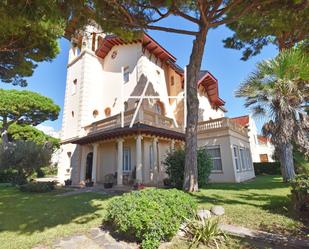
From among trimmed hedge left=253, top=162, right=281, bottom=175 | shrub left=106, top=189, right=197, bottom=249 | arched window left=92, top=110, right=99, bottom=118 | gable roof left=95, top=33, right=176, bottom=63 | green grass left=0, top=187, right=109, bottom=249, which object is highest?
gable roof left=95, top=33, right=176, bottom=63

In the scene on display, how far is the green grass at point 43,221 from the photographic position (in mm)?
4812

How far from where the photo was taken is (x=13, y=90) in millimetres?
25125

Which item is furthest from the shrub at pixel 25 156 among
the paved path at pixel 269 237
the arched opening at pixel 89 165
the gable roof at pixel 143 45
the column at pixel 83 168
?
the paved path at pixel 269 237

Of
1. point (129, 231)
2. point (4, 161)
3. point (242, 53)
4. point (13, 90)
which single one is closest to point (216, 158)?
point (242, 53)

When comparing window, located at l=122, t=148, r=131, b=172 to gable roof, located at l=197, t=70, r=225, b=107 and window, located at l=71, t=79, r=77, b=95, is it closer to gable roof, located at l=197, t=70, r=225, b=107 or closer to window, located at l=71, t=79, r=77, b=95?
window, located at l=71, t=79, r=77, b=95

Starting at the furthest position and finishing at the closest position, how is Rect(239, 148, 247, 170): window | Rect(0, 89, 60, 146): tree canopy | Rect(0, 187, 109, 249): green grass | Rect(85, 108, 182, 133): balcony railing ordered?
1. Rect(0, 89, 60, 146): tree canopy
2. Rect(239, 148, 247, 170): window
3. Rect(85, 108, 182, 133): balcony railing
4. Rect(0, 187, 109, 249): green grass

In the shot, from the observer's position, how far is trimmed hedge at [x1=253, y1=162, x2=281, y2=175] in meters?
24.8

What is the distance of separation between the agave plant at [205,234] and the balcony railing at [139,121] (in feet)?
31.0

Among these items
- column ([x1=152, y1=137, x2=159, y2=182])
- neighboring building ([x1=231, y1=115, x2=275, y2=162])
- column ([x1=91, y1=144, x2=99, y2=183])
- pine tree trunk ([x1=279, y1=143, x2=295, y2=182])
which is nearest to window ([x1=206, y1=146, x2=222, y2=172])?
column ([x1=152, y1=137, x2=159, y2=182])

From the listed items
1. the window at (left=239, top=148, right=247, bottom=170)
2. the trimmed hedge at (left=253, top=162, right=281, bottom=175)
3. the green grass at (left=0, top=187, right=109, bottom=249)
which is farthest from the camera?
the trimmed hedge at (left=253, top=162, right=281, bottom=175)

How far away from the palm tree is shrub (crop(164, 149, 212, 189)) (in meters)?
3.79

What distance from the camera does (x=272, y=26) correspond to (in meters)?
10.5

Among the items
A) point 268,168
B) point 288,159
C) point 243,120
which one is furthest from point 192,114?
point 243,120

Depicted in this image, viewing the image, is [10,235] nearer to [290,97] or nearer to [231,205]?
[231,205]
